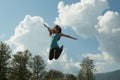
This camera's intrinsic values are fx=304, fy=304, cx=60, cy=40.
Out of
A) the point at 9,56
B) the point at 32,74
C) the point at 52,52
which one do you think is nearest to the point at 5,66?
the point at 9,56

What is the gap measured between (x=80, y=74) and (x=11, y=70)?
25.3 m

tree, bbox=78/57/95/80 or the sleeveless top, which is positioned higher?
tree, bbox=78/57/95/80

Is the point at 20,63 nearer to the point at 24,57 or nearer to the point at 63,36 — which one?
the point at 24,57

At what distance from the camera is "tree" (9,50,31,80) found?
88.0 metres

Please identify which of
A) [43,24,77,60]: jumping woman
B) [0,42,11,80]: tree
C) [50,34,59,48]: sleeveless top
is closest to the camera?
[43,24,77,60]: jumping woman

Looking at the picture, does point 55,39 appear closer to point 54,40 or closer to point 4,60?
point 54,40

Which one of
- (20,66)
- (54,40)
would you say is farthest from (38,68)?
(54,40)

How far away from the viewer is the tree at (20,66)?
87981 millimetres

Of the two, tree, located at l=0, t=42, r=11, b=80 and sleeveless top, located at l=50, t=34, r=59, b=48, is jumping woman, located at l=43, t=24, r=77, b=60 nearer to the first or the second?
sleeveless top, located at l=50, t=34, r=59, b=48

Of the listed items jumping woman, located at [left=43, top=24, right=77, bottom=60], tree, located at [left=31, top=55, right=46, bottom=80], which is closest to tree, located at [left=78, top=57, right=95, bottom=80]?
tree, located at [left=31, top=55, right=46, bottom=80]

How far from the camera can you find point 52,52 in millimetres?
21203

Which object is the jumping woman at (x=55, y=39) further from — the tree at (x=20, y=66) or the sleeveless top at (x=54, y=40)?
the tree at (x=20, y=66)

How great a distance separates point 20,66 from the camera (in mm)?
90312

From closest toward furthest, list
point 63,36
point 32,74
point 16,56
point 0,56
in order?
point 63,36, point 0,56, point 16,56, point 32,74
